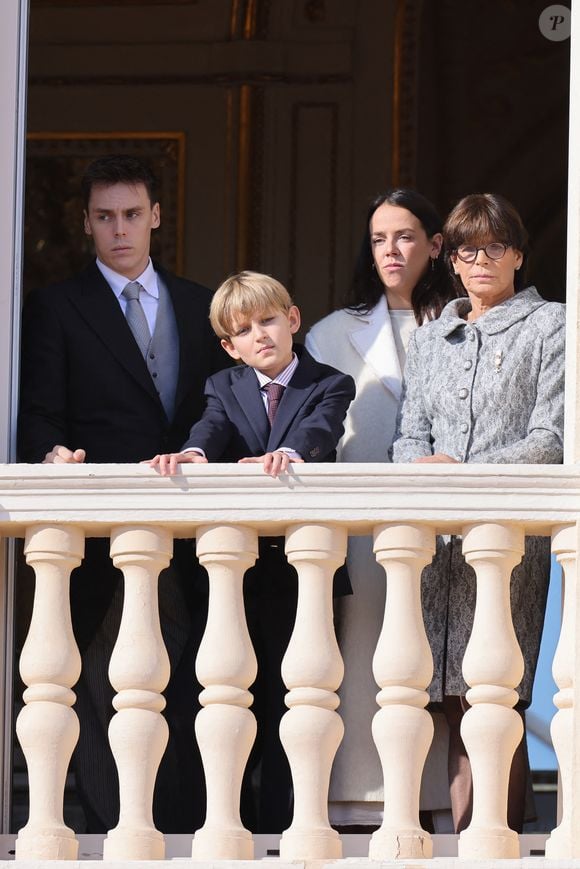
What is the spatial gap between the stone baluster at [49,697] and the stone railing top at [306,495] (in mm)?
80

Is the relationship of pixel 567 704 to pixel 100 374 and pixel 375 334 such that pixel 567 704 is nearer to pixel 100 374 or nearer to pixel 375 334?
pixel 375 334

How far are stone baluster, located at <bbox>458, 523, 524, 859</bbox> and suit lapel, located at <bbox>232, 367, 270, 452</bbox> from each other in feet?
2.39

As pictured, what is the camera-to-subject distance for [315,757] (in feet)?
15.0

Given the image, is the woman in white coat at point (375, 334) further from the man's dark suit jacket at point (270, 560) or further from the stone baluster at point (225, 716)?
the stone baluster at point (225, 716)

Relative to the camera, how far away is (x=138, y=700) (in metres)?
4.62

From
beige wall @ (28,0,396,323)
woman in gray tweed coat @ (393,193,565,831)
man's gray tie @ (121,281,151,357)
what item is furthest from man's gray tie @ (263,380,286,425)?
beige wall @ (28,0,396,323)

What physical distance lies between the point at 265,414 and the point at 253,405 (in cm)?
4

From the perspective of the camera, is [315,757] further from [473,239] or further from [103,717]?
[473,239]

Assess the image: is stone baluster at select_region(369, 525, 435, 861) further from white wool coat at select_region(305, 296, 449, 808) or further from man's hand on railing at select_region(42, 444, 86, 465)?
man's hand on railing at select_region(42, 444, 86, 465)

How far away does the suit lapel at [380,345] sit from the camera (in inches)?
217

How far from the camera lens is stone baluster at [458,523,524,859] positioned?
15.0ft

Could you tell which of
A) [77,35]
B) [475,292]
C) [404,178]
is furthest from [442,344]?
[77,35]

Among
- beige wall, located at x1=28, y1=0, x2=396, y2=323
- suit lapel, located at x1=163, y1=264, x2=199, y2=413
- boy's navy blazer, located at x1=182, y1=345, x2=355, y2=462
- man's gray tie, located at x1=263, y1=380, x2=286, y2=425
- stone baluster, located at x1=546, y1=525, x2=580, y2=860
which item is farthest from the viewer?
beige wall, located at x1=28, y1=0, x2=396, y2=323

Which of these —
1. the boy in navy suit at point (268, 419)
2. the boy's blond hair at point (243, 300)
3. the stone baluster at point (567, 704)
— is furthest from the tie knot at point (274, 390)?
the stone baluster at point (567, 704)
